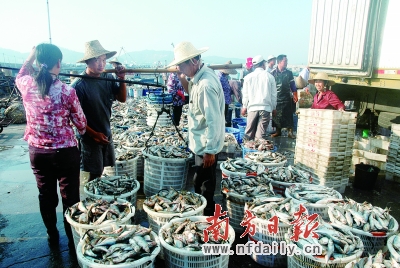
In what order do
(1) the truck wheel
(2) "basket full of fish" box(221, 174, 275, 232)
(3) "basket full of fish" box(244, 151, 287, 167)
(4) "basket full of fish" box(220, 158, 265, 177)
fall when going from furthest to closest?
(1) the truck wheel → (3) "basket full of fish" box(244, 151, 287, 167) → (4) "basket full of fish" box(220, 158, 265, 177) → (2) "basket full of fish" box(221, 174, 275, 232)

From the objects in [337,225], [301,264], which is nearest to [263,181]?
[337,225]

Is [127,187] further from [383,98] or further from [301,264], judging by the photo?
[383,98]

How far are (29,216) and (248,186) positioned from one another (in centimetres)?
363

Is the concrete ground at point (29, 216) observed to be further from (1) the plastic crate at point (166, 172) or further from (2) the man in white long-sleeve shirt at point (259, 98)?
(2) the man in white long-sleeve shirt at point (259, 98)

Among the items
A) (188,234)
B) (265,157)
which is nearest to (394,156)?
(265,157)

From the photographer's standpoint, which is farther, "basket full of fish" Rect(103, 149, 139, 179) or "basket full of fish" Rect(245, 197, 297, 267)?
"basket full of fish" Rect(103, 149, 139, 179)

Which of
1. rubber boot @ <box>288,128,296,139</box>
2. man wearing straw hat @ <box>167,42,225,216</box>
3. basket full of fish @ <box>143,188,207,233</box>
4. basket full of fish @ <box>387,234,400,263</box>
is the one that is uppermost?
man wearing straw hat @ <box>167,42,225,216</box>

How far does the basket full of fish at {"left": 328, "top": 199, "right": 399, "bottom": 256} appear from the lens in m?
3.11

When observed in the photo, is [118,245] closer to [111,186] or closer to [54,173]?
[54,173]

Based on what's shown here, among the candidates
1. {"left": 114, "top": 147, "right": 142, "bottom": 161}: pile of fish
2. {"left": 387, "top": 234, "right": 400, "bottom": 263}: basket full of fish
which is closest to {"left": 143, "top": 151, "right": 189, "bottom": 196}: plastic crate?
{"left": 114, "top": 147, "right": 142, "bottom": 161}: pile of fish

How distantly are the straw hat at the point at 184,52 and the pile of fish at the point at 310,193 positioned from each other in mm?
2329

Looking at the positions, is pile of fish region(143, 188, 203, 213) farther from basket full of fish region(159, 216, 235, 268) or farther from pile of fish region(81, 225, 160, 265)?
pile of fish region(81, 225, 160, 265)

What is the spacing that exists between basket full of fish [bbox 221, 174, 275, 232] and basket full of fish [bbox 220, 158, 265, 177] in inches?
11.0

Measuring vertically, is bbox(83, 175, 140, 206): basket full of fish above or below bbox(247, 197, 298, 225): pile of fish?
below
